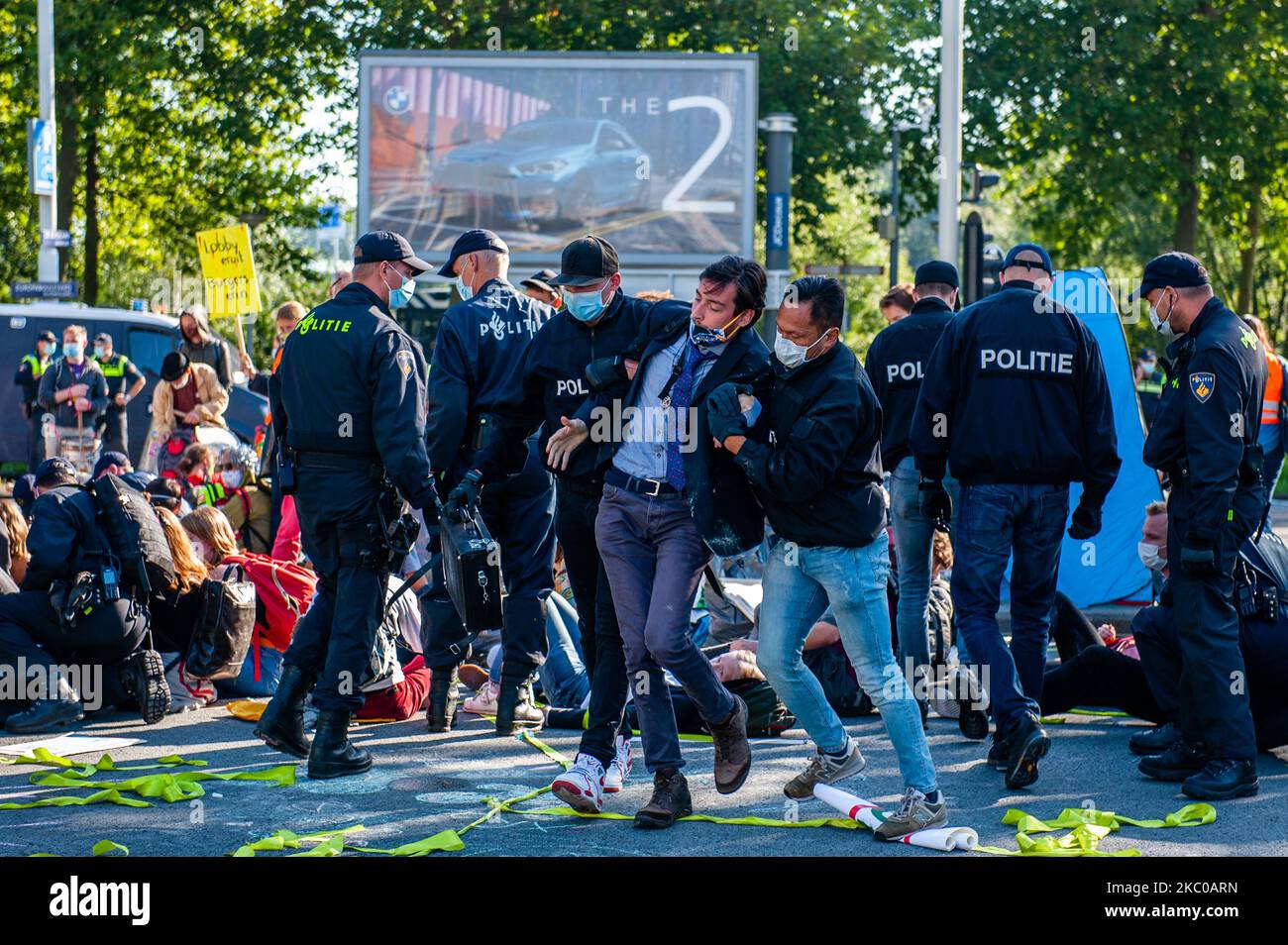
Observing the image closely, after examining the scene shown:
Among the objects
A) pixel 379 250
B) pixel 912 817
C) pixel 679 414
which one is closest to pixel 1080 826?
pixel 912 817

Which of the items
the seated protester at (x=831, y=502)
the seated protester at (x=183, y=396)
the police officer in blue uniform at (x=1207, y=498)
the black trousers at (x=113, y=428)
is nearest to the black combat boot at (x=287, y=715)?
the seated protester at (x=831, y=502)

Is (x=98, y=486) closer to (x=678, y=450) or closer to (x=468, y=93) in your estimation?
(x=678, y=450)

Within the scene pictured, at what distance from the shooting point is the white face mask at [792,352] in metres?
5.51

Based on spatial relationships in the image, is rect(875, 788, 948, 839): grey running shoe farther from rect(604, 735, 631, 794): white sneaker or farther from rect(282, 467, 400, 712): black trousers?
rect(282, 467, 400, 712): black trousers

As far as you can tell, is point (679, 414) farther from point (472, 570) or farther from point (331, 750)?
point (331, 750)

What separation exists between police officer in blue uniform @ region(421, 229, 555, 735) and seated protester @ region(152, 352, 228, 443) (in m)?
6.97

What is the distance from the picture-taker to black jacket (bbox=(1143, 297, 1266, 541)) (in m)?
6.20

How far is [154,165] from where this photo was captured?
31656 mm

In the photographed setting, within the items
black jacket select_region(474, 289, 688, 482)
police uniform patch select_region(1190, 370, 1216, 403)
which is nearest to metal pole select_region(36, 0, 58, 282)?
black jacket select_region(474, 289, 688, 482)

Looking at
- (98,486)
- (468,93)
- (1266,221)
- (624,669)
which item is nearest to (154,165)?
(468,93)

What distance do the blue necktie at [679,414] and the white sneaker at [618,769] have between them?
1094 mm

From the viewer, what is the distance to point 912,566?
7.57m

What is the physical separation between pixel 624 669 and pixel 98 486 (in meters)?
2.99

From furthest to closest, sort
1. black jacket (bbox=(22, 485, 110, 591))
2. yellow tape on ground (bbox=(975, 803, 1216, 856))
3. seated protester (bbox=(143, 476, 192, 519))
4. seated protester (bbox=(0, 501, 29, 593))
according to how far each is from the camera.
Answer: seated protester (bbox=(143, 476, 192, 519)) < seated protester (bbox=(0, 501, 29, 593)) < black jacket (bbox=(22, 485, 110, 591)) < yellow tape on ground (bbox=(975, 803, 1216, 856))
